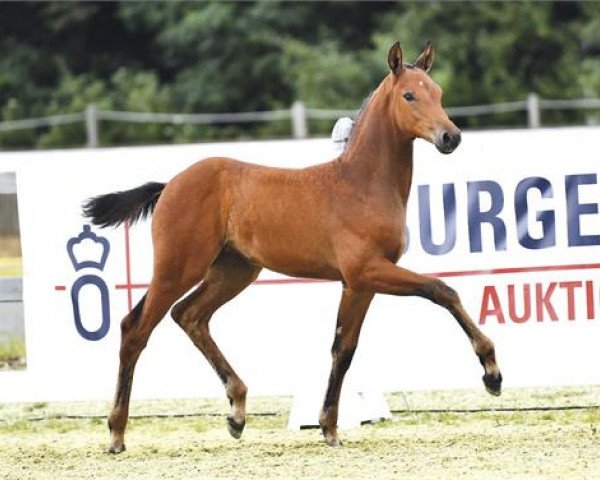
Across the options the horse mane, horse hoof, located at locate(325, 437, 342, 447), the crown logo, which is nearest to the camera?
the horse mane

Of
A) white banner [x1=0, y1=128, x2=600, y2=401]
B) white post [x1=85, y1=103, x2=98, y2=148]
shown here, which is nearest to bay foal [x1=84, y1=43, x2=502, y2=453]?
white banner [x1=0, y1=128, x2=600, y2=401]

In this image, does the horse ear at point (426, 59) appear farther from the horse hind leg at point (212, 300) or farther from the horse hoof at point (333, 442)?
the horse hoof at point (333, 442)

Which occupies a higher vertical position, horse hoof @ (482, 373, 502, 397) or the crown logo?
the crown logo

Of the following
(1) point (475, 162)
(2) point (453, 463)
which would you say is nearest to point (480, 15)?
(1) point (475, 162)

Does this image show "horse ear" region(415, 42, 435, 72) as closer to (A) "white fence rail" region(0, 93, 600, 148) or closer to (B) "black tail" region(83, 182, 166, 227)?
(B) "black tail" region(83, 182, 166, 227)

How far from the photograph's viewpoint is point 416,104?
7480mm

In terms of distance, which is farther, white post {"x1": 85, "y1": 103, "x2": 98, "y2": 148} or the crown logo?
white post {"x1": 85, "y1": 103, "x2": 98, "y2": 148}

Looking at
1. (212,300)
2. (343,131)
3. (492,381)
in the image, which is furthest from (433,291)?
(212,300)

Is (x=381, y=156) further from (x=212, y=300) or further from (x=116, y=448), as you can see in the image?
(x=116, y=448)

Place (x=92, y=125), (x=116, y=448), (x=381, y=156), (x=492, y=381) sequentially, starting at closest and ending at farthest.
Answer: (x=492, y=381)
(x=381, y=156)
(x=116, y=448)
(x=92, y=125)

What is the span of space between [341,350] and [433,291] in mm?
742

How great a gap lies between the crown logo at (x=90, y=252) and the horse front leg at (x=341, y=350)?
178 cm

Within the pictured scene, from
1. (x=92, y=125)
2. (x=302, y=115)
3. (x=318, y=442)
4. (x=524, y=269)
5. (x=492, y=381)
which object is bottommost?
(x=318, y=442)

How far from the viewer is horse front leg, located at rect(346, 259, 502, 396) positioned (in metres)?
7.39
